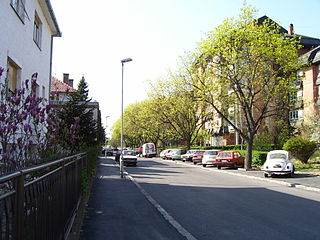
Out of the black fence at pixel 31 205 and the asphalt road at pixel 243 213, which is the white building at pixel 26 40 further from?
the asphalt road at pixel 243 213

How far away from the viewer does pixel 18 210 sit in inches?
98.7

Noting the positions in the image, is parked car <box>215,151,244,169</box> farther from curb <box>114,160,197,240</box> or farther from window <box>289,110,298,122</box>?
window <box>289,110,298,122</box>

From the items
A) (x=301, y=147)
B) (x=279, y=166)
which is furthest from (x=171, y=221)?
(x=301, y=147)

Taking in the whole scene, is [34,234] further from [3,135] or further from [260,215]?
[260,215]

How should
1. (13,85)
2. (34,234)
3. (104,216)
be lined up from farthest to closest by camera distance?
(13,85) → (104,216) → (34,234)

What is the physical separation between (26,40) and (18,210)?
1104cm

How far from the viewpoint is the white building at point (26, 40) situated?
9.80 meters

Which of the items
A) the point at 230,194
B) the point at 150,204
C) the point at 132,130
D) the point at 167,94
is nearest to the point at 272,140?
the point at 167,94

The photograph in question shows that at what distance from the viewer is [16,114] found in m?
6.55

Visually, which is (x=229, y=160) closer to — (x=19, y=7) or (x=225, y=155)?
(x=225, y=155)

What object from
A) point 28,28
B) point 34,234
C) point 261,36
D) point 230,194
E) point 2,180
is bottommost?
point 230,194

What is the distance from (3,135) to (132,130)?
6935cm

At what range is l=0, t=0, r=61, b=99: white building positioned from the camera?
980 centimetres

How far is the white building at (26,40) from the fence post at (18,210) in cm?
601
